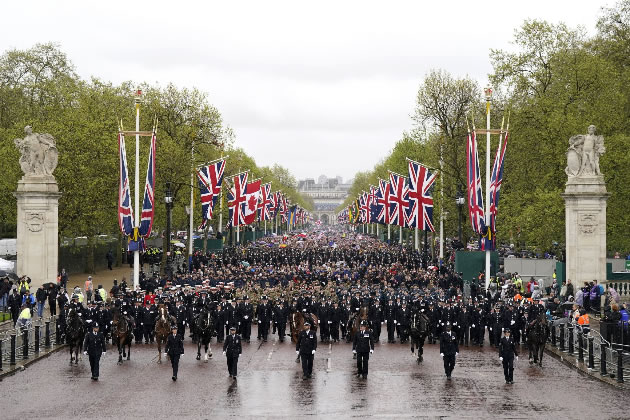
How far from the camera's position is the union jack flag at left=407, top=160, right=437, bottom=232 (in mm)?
50375

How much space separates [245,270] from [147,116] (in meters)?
19.2

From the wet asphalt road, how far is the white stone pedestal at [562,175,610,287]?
11.7 metres

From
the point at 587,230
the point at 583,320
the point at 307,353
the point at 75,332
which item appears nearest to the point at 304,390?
the point at 307,353

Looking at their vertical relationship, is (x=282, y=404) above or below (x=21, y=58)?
below

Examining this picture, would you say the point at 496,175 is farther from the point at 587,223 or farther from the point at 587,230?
the point at 587,230

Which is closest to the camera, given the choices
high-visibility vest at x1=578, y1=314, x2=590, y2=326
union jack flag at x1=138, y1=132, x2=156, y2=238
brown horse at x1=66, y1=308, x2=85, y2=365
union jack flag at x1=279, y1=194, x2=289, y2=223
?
brown horse at x1=66, y1=308, x2=85, y2=365

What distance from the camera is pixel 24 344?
25.8 meters

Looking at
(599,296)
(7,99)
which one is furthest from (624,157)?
(7,99)

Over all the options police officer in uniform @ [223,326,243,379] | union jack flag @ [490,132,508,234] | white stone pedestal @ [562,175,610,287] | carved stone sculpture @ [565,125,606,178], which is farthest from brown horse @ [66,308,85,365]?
carved stone sculpture @ [565,125,606,178]

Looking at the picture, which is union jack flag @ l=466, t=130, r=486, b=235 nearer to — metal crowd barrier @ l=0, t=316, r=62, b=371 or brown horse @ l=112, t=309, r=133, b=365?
brown horse @ l=112, t=309, r=133, b=365

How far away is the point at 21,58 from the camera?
80688 mm

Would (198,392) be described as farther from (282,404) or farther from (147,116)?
(147,116)

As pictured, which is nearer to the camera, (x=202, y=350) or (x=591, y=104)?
(x=202, y=350)

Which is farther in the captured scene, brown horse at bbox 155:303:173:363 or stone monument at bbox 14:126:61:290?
stone monument at bbox 14:126:61:290
